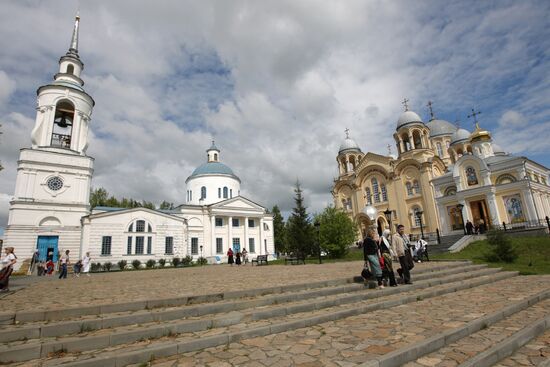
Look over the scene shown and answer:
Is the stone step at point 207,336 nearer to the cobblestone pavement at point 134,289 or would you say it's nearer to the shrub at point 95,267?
the cobblestone pavement at point 134,289

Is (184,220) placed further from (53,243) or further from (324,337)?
(324,337)

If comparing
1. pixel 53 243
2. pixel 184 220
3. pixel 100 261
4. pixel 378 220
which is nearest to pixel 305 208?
pixel 378 220

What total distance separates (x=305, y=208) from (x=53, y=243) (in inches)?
1030

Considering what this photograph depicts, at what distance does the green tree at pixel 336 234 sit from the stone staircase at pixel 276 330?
19.9 metres

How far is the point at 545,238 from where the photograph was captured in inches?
792

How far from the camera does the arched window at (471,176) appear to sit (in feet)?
103

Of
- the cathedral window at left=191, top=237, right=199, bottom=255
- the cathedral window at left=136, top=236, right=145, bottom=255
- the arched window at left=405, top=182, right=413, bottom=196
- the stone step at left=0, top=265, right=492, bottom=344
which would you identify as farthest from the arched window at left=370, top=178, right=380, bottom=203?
the stone step at left=0, top=265, right=492, bottom=344

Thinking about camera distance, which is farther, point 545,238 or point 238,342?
point 545,238

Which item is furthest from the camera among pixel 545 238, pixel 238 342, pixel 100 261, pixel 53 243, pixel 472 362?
pixel 100 261

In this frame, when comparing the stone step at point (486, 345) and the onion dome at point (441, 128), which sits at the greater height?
the onion dome at point (441, 128)

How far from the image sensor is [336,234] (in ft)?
90.8

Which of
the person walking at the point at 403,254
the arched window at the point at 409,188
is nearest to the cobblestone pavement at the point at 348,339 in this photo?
the person walking at the point at 403,254

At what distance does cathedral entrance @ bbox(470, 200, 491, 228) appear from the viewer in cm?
3069

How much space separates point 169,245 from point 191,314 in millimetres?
34549
